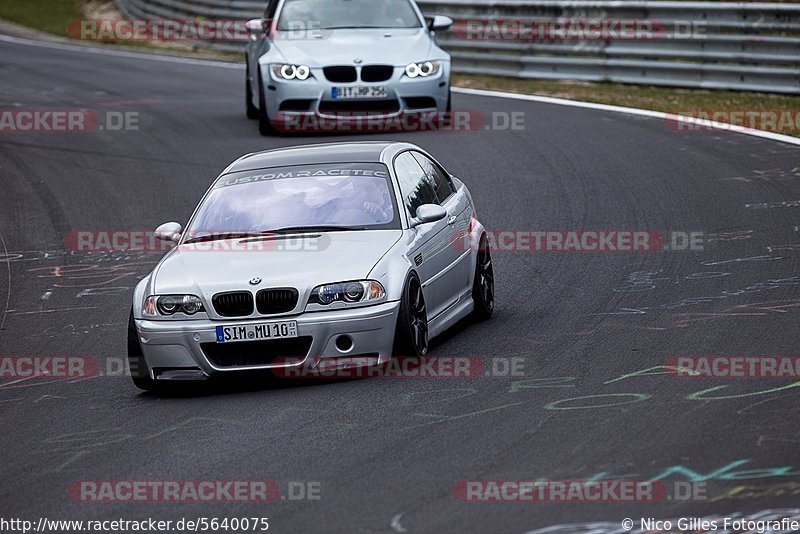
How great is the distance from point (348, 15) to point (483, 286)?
952 cm

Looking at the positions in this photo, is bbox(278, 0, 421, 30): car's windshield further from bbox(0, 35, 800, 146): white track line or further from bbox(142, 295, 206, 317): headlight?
bbox(142, 295, 206, 317): headlight

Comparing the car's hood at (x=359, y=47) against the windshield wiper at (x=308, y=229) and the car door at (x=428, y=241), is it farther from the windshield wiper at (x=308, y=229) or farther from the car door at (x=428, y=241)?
the windshield wiper at (x=308, y=229)

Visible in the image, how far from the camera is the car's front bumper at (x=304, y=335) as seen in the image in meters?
8.69

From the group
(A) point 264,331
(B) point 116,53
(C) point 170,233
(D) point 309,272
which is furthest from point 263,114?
(B) point 116,53

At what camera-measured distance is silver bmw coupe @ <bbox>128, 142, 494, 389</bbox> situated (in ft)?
28.7

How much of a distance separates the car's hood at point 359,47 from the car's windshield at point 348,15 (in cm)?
19

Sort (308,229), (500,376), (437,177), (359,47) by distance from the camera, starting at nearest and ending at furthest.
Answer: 1. (500,376)
2. (308,229)
3. (437,177)
4. (359,47)

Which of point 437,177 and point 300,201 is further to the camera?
point 437,177

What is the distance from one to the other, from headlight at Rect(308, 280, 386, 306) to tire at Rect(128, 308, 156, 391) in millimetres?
1079

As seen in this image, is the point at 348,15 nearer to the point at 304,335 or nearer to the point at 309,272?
the point at 309,272

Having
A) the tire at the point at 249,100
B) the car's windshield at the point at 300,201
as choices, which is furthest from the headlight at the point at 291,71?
the car's windshield at the point at 300,201

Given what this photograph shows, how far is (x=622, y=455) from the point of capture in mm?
6801

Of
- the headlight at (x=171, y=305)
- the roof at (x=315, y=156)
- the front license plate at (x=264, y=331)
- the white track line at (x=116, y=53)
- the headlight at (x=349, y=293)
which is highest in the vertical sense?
the roof at (x=315, y=156)

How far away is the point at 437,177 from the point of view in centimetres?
1081
